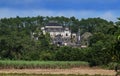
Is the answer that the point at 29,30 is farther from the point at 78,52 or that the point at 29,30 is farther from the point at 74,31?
the point at 78,52

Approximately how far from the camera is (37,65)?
2270 inches

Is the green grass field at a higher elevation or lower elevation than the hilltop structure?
lower

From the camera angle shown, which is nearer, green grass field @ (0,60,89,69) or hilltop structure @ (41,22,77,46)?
green grass field @ (0,60,89,69)

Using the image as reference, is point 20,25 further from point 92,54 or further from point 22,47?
point 92,54

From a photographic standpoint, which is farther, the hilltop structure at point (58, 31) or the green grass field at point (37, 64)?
the hilltop structure at point (58, 31)

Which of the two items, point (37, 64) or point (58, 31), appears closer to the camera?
point (37, 64)

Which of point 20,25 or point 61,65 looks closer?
point 61,65

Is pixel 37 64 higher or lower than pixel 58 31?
lower

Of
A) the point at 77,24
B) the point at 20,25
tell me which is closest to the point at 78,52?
→ the point at 20,25

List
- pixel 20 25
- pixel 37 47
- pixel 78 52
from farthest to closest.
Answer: pixel 20 25 → pixel 37 47 → pixel 78 52

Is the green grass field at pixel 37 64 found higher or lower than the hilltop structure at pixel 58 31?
lower

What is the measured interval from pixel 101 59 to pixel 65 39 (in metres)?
68.7

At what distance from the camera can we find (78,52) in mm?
62406

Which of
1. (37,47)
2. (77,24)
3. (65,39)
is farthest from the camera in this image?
(77,24)
